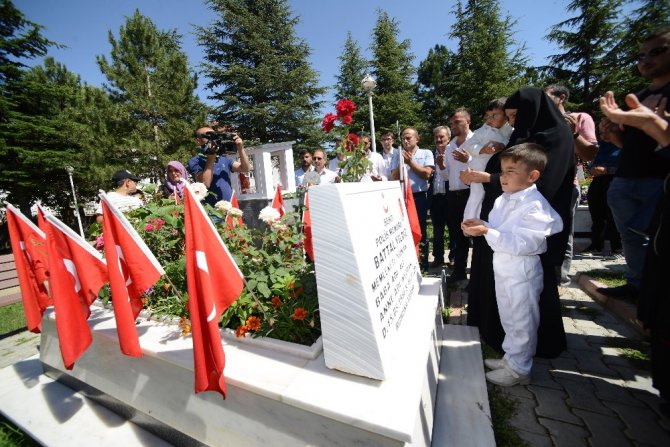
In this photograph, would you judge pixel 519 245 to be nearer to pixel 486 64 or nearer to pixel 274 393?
pixel 274 393

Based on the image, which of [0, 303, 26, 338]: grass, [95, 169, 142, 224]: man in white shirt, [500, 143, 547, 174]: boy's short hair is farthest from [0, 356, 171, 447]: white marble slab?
[500, 143, 547, 174]: boy's short hair

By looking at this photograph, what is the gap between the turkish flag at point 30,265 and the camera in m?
2.41

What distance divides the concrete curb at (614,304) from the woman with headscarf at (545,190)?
60 cm

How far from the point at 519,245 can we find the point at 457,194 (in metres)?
2.20

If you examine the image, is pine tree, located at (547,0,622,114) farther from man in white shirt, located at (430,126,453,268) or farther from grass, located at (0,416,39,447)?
grass, located at (0,416,39,447)

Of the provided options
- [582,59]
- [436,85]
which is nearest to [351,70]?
[436,85]

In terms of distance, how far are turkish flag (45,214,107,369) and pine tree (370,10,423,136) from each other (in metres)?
21.3

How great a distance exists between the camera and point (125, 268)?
1.67 m

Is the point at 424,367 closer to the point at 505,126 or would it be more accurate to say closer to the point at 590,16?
the point at 505,126

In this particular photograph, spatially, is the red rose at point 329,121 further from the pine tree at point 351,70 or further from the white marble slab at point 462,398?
the pine tree at point 351,70

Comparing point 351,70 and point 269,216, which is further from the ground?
point 351,70

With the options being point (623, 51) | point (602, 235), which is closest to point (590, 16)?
point (602, 235)

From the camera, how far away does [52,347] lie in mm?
2434

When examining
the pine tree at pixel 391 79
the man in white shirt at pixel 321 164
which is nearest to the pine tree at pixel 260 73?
the pine tree at pixel 391 79
